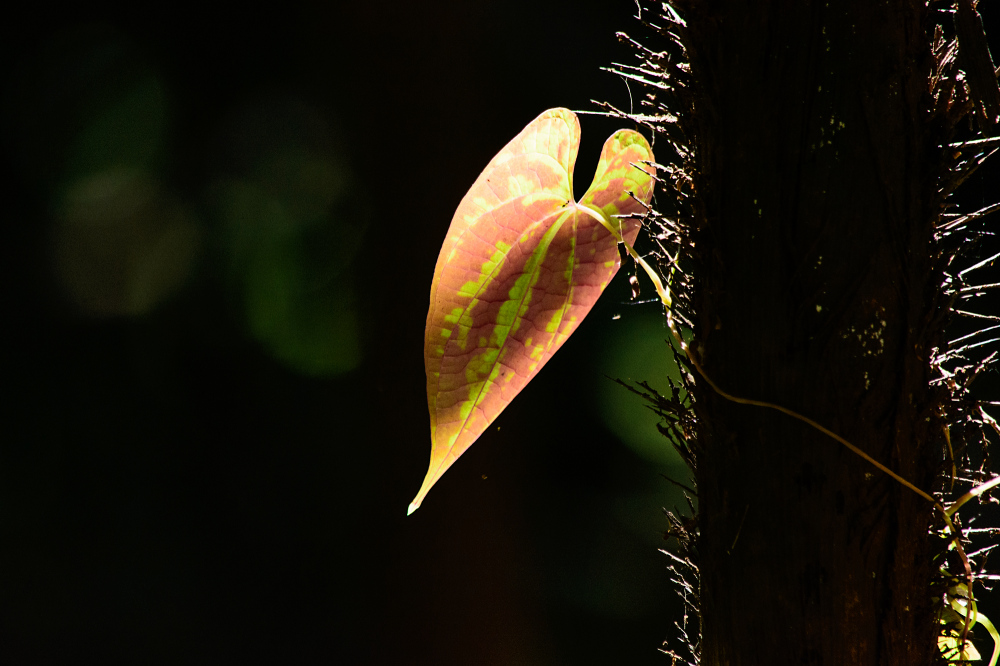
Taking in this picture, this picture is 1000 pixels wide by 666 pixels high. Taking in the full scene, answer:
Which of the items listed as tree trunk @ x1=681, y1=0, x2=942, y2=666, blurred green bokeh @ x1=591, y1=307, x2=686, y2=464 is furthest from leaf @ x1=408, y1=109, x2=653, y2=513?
blurred green bokeh @ x1=591, y1=307, x2=686, y2=464

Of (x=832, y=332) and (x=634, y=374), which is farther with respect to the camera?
(x=634, y=374)

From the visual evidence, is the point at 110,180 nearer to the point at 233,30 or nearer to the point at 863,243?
the point at 233,30

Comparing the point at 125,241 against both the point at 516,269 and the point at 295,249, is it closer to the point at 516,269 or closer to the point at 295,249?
the point at 295,249

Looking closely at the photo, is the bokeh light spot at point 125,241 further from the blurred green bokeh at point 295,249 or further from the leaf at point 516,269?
the leaf at point 516,269

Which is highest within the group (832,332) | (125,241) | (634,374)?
(125,241)

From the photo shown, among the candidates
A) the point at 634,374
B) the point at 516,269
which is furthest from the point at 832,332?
the point at 634,374

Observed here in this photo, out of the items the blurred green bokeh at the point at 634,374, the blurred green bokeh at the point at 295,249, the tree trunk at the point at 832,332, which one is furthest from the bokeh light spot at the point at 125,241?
the tree trunk at the point at 832,332

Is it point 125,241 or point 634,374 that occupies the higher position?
point 125,241
